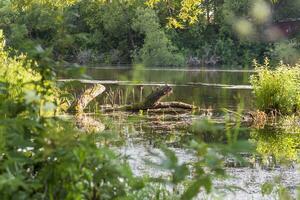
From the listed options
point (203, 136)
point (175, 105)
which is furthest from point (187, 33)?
point (203, 136)

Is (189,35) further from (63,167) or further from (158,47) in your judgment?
(63,167)

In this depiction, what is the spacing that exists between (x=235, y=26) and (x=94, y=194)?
60578 mm

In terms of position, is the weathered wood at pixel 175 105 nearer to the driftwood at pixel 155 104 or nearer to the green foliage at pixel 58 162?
the driftwood at pixel 155 104

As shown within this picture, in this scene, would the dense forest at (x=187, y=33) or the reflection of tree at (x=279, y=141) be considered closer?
the reflection of tree at (x=279, y=141)

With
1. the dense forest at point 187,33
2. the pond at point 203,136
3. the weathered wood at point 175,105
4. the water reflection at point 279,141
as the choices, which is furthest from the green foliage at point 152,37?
the water reflection at point 279,141

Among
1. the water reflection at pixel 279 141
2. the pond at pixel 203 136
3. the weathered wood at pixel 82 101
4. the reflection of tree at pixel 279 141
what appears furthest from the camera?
the weathered wood at pixel 82 101

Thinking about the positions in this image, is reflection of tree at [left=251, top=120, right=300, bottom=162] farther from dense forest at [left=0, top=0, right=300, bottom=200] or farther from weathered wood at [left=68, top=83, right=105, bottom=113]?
weathered wood at [left=68, top=83, right=105, bottom=113]

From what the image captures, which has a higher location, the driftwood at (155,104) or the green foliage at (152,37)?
the green foliage at (152,37)

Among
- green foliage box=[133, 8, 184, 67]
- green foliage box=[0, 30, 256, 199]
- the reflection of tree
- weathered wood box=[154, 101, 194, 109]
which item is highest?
green foliage box=[133, 8, 184, 67]

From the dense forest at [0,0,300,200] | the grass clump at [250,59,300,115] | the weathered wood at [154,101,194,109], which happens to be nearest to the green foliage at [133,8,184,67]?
the dense forest at [0,0,300,200]

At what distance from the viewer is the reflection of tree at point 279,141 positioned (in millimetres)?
12094

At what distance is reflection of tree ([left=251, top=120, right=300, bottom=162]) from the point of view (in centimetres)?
1209

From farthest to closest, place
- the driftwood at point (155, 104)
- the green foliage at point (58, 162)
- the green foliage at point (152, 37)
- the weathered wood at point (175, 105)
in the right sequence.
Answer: the green foliage at point (152, 37) → the weathered wood at point (175, 105) → the driftwood at point (155, 104) → the green foliage at point (58, 162)

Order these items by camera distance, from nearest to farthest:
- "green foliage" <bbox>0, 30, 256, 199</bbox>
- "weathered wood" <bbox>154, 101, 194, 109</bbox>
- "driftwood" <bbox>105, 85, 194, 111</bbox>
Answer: "green foliage" <bbox>0, 30, 256, 199</bbox>
"driftwood" <bbox>105, 85, 194, 111</bbox>
"weathered wood" <bbox>154, 101, 194, 109</bbox>
